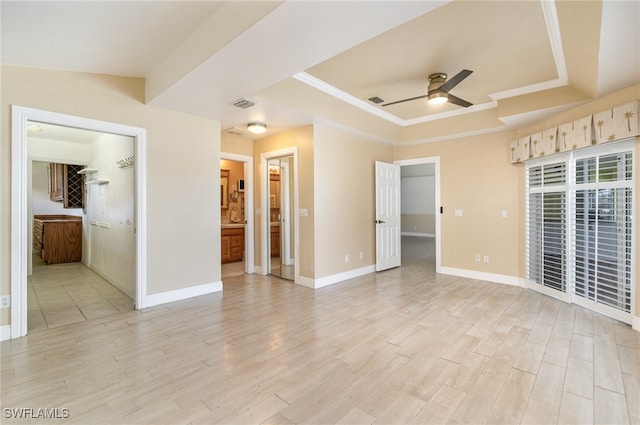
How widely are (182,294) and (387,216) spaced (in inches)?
155

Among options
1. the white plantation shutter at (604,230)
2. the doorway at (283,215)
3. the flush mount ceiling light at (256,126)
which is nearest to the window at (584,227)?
the white plantation shutter at (604,230)

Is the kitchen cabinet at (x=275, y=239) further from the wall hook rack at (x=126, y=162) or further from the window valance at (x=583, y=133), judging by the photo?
the window valance at (x=583, y=133)

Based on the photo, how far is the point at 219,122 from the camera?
4445mm

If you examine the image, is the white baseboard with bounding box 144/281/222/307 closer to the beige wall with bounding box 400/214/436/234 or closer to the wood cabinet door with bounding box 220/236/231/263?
the wood cabinet door with bounding box 220/236/231/263

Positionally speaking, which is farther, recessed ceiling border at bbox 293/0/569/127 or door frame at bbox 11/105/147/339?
door frame at bbox 11/105/147/339

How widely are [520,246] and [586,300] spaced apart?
119 centimetres

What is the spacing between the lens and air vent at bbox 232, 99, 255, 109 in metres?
3.58

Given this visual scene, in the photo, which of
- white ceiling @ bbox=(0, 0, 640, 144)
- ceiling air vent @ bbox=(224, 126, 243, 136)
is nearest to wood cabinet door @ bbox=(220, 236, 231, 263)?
ceiling air vent @ bbox=(224, 126, 243, 136)

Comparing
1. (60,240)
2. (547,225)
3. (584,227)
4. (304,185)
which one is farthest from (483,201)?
(60,240)

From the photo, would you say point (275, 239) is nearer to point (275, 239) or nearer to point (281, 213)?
point (275, 239)

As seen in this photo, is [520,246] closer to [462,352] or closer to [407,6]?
[462,352]

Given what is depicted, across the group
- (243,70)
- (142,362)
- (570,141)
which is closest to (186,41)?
(243,70)

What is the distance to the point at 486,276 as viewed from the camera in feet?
16.6

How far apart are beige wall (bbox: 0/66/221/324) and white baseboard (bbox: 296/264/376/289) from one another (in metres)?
1.38
